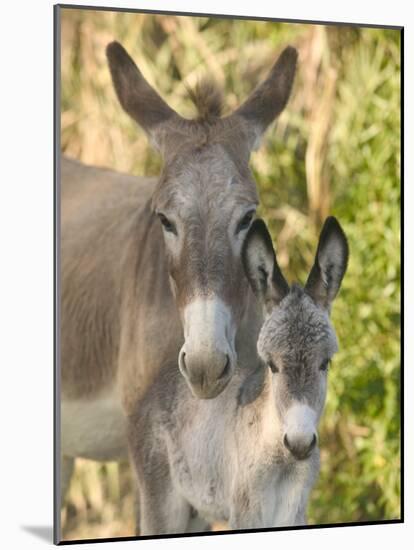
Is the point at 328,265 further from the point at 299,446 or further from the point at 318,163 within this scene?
the point at 299,446

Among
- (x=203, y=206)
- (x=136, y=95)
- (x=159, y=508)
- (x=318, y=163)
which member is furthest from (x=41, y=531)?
(x=318, y=163)

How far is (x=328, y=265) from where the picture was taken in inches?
191

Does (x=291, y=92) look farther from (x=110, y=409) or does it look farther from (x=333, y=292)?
(x=110, y=409)

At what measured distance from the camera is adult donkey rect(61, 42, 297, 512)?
452 cm

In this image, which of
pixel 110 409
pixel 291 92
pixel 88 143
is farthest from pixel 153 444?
pixel 291 92

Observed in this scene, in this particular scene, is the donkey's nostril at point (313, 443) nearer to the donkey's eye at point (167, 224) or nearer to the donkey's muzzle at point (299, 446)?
the donkey's muzzle at point (299, 446)

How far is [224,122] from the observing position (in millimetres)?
4695

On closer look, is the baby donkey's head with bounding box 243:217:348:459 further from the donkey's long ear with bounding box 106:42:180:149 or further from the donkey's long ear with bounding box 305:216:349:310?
the donkey's long ear with bounding box 106:42:180:149

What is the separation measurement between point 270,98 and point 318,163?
38 cm

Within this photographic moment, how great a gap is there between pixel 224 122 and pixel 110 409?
110 cm

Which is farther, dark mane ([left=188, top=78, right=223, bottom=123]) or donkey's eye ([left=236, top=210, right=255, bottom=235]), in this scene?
dark mane ([left=188, top=78, right=223, bottom=123])

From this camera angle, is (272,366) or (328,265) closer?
(272,366)

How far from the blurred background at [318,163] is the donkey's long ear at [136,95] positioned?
0.03 m

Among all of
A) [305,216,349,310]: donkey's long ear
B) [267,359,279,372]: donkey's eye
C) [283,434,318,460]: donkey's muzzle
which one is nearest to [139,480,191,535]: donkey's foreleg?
[283,434,318,460]: donkey's muzzle
